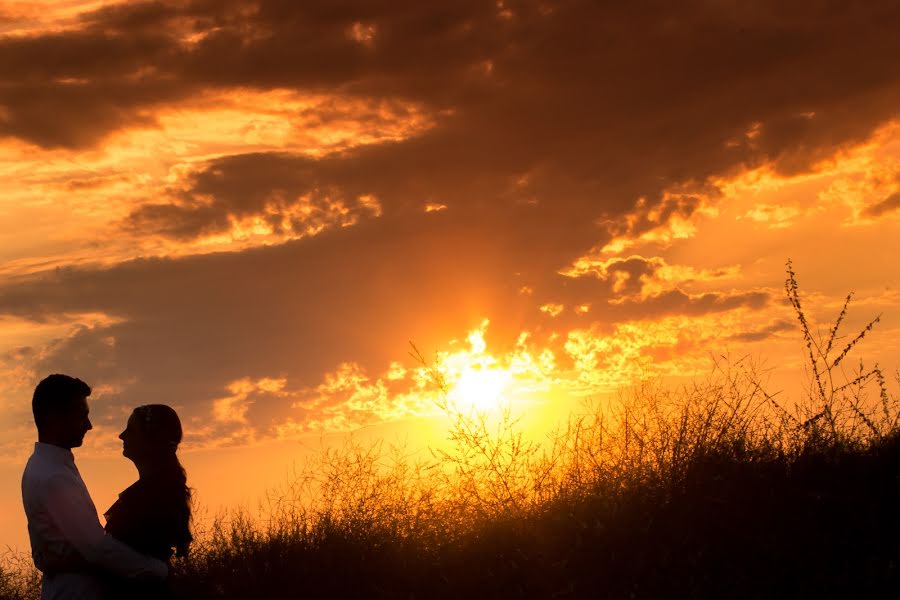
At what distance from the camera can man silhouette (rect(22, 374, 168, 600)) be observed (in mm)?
4477

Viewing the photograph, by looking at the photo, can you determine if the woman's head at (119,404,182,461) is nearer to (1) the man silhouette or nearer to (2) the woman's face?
(2) the woman's face

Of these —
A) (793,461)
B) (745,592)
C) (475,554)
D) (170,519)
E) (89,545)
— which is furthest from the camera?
(793,461)

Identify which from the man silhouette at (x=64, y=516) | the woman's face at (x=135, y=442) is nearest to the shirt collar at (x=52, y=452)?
the man silhouette at (x=64, y=516)

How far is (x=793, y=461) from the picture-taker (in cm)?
833

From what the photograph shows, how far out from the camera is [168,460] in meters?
4.96

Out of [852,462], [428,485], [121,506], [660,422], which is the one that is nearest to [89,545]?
[121,506]

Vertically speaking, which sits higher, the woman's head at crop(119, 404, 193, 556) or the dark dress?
the woman's head at crop(119, 404, 193, 556)

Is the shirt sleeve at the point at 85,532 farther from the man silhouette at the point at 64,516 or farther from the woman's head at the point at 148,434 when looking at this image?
the woman's head at the point at 148,434

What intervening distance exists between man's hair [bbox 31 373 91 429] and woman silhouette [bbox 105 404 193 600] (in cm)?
42

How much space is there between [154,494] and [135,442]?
321mm

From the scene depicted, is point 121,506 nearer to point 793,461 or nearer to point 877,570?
point 877,570

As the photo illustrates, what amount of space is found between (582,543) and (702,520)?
1.07 meters

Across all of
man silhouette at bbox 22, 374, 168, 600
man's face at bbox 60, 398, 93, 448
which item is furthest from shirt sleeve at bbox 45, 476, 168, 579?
man's face at bbox 60, 398, 93, 448

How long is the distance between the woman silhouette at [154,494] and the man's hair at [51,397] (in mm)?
416
